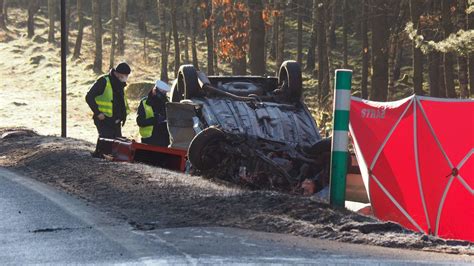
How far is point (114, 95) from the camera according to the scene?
14211 millimetres

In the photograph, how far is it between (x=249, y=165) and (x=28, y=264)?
4.44 meters

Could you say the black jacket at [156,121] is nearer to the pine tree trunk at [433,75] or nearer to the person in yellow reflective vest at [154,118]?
the person in yellow reflective vest at [154,118]

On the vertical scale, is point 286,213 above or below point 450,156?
below

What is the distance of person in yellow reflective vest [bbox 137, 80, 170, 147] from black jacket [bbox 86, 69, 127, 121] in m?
0.57

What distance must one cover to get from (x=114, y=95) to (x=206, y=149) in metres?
4.51

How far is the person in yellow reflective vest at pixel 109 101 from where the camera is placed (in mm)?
14039

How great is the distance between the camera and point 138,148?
12094mm

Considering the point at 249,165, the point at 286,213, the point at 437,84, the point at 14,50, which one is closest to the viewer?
the point at 286,213

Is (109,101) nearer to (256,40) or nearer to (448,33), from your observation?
(256,40)

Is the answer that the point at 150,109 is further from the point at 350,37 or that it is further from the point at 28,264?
the point at 350,37

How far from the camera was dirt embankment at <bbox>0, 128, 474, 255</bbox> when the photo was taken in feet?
21.5

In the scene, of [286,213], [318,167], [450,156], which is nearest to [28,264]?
[286,213]

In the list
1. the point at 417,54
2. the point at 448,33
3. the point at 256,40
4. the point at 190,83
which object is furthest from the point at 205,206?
the point at 417,54

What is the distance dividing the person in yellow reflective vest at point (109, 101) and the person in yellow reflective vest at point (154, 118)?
1.95 feet
